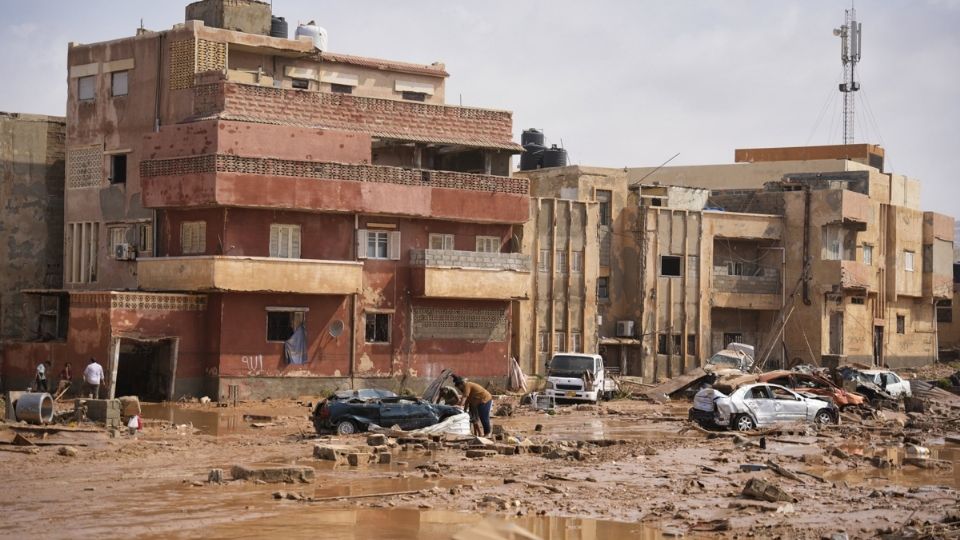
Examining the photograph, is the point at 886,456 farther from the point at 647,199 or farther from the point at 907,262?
the point at 907,262

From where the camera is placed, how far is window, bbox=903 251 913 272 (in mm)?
61581

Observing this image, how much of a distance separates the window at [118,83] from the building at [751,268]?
1469cm

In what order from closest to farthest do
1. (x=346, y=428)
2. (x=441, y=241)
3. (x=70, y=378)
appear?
(x=346, y=428)
(x=70, y=378)
(x=441, y=241)

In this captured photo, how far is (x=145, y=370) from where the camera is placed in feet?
132

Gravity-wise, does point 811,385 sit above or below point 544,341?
below

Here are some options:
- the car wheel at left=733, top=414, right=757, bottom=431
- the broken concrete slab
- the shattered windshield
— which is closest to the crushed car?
the car wheel at left=733, top=414, right=757, bottom=431

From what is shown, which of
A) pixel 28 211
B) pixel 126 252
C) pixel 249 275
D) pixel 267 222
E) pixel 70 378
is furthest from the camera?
pixel 28 211

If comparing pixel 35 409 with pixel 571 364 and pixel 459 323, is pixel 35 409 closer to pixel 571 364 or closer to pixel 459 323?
pixel 571 364

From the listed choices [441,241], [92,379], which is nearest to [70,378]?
[92,379]

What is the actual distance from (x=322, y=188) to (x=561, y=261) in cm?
1164

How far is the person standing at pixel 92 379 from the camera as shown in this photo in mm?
35000

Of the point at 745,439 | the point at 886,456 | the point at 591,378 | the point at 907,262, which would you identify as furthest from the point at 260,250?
the point at 907,262

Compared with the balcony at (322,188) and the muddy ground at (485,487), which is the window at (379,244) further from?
the muddy ground at (485,487)

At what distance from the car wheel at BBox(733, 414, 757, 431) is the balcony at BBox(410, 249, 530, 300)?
1268cm
